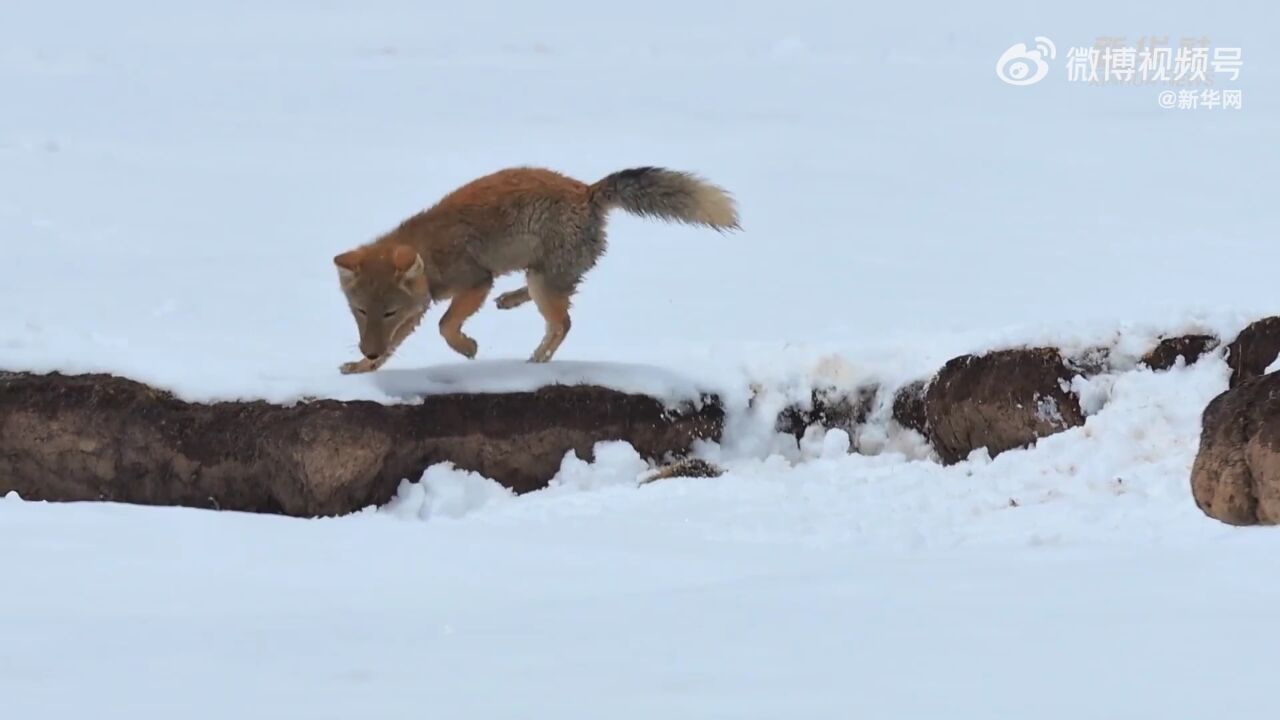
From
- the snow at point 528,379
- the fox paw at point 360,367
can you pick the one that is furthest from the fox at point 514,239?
the snow at point 528,379

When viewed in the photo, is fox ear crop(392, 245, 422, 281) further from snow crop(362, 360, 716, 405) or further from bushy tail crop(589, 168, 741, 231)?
bushy tail crop(589, 168, 741, 231)

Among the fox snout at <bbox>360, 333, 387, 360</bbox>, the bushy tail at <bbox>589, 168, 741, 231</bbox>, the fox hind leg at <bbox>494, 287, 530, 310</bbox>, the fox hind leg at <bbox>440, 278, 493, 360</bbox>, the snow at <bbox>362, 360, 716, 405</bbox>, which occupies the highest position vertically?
the bushy tail at <bbox>589, 168, 741, 231</bbox>

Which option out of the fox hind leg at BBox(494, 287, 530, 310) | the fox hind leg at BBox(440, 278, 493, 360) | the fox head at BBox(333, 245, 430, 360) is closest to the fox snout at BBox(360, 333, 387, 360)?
the fox head at BBox(333, 245, 430, 360)

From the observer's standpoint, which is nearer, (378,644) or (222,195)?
(378,644)

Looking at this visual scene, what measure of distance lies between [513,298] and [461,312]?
0.54 metres

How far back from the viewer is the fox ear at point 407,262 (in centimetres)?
962

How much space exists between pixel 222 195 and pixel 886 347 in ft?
32.3

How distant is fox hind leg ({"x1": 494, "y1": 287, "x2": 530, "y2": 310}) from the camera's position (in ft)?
34.6

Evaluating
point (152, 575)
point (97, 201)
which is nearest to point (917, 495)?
point (152, 575)

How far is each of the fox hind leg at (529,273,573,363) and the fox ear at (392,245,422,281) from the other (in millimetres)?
720

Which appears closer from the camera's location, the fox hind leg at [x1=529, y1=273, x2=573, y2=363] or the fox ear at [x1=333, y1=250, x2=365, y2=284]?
the fox ear at [x1=333, y1=250, x2=365, y2=284]

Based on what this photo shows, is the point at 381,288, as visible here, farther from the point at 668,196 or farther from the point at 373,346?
the point at 668,196

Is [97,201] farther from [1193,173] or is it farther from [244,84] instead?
[1193,173]

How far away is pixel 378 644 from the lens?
5.41 meters
